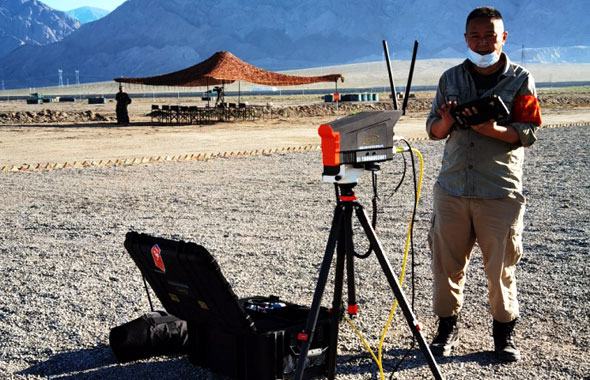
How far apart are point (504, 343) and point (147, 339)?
2014mm

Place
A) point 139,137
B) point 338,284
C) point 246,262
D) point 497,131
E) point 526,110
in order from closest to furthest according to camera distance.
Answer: point 338,284, point 497,131, point 526,110, point 246,262, point 139,137

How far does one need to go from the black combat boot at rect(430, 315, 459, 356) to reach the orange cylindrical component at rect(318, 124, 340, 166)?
1526 millimetres

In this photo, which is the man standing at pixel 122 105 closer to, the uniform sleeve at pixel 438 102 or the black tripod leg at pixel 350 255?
the uniform sleeve at pixel 438 102

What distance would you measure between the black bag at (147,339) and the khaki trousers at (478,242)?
1505mm

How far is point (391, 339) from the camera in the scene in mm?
4527

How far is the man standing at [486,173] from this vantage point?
3.70m

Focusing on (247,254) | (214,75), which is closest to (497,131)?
(247,254)

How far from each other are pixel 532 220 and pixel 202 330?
5343mm

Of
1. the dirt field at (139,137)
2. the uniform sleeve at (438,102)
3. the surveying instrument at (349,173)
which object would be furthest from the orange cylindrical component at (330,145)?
the dirt field at (139,137)

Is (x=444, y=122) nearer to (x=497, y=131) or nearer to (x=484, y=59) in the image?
(x=497, y=131)

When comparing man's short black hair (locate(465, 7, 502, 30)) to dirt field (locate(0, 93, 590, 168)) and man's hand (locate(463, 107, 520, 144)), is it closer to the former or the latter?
man's hand (locate(463, 107, 520, 144))

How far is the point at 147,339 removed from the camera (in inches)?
163

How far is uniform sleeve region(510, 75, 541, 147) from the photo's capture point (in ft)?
12.2

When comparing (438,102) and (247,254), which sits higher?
(438,102)
